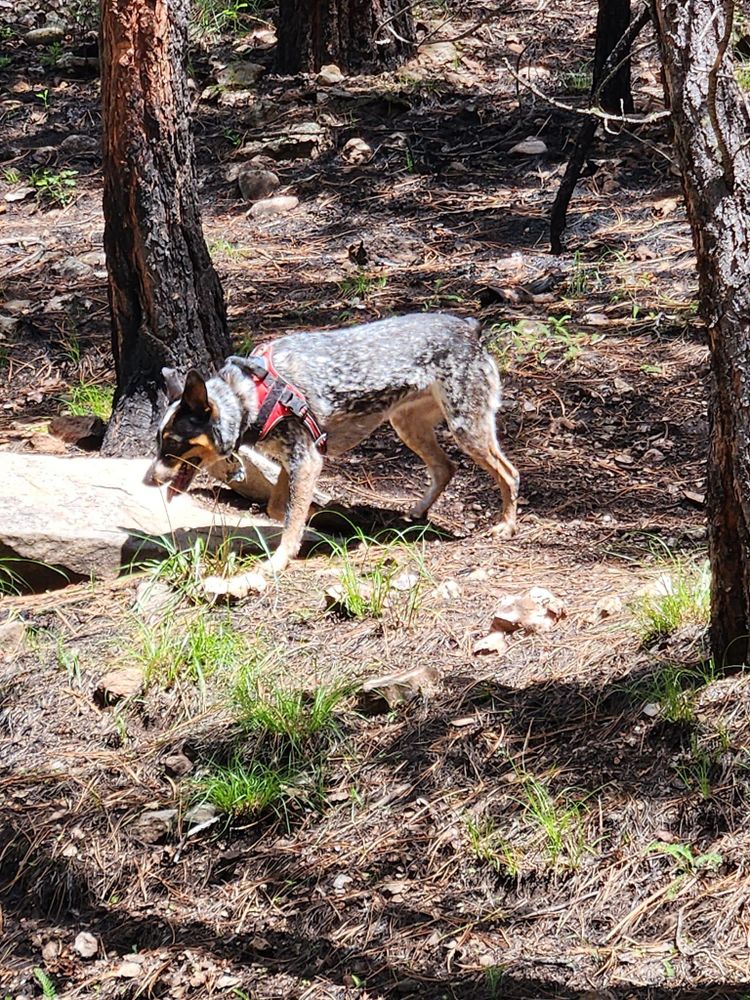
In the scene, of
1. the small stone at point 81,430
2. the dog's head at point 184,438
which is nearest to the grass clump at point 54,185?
the small stone at point 81,430

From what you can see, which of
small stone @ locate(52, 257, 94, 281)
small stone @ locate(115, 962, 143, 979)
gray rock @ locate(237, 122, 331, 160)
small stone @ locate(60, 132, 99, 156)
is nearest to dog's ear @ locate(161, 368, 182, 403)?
small stone @ locate(115, 962, 143, 979)

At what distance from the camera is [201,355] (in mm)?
6355

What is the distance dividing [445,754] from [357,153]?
7355mm

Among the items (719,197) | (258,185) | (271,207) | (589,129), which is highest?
(719,197)

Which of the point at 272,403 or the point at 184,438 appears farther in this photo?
the point at 272,403

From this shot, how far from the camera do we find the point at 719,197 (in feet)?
11.6

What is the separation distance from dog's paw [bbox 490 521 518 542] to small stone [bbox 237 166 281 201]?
5.10m

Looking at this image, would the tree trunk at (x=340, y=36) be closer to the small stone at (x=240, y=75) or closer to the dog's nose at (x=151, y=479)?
the small stone at (x=240, y=75)

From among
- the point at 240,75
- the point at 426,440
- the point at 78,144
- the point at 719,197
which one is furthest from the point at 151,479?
the point at 240,75

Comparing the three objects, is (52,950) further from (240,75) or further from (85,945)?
(240,75)

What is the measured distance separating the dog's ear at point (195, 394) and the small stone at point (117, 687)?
1324mm

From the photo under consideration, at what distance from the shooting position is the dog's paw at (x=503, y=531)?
5.89 metres

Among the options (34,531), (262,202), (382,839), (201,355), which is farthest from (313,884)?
(262,202)

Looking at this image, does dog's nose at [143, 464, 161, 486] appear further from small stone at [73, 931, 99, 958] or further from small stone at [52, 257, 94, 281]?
small stone at [52, 257, 94, 281]
